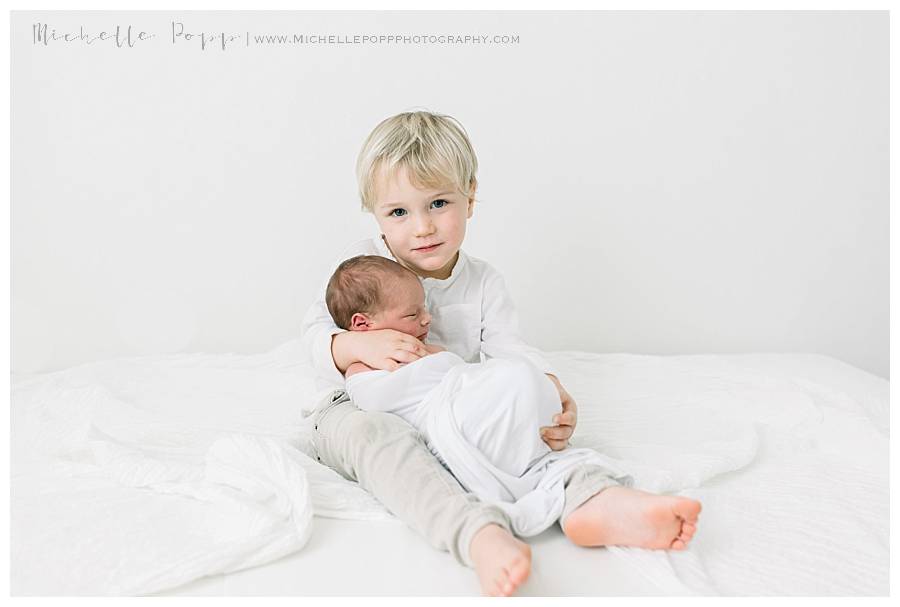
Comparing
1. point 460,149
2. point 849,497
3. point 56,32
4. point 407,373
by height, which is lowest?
point 849,497

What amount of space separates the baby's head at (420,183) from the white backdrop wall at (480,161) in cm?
60

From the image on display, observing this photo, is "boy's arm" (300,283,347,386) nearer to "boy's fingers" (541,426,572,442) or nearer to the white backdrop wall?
"boy's fingers" (541,426,572,442)

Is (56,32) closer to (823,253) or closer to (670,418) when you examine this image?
(670,418)

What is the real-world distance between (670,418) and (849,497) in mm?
383

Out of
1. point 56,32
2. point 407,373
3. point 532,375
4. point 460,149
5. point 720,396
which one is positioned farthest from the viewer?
point 56,32

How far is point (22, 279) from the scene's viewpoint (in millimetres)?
2096

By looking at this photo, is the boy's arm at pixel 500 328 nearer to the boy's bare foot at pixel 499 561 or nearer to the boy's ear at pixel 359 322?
the boy's ear at pixel 359 322

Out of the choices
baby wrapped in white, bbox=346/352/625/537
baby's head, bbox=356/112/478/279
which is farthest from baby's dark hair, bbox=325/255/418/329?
baby wrapped in white, bbox=346/352/625/537

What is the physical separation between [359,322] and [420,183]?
25 centimetres

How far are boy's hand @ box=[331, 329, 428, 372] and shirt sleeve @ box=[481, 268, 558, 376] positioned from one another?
216 millimetres

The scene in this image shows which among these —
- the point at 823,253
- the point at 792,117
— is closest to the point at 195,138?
the point at 792,117

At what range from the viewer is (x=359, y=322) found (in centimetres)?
139

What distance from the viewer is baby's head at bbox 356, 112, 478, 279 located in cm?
144

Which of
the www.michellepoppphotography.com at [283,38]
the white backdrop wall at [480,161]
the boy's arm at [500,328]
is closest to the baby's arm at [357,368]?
the boy's arm at [500,328]
